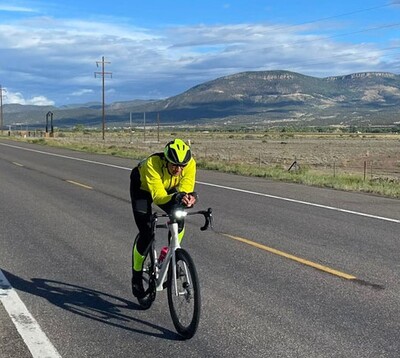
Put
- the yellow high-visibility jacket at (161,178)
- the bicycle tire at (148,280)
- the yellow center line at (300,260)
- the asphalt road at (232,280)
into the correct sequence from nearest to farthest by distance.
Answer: the asphalt road at (232,280) → the yellow high-visibility jacket at (161,178) → the bicycle tire at (148,280) → the yellow center line at (300,260)

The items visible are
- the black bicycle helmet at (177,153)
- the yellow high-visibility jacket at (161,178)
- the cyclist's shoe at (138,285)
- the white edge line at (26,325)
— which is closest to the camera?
the white edge line at (26,325)

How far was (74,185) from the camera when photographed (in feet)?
60.2

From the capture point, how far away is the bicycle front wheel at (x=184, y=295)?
5156mm

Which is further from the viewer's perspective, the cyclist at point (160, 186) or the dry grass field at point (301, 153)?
the dry grass field at point (301, 153)

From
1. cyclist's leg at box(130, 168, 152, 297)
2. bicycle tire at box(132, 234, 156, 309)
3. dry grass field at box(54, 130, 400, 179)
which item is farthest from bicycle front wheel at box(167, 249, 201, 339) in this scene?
dry grass field at box(54, 130, 400, 179)

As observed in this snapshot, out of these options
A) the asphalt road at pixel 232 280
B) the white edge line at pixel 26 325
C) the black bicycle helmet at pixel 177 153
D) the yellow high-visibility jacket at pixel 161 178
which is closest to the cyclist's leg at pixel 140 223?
the yellow high-visibility jacket at pixel 161 178

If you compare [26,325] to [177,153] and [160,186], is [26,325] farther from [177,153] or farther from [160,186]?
[177,153]

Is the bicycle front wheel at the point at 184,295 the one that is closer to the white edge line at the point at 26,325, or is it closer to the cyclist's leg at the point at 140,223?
the cyclist's leg at the point at 140,223

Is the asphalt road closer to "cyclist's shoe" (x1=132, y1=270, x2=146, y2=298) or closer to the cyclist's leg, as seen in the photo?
"cyclist's shoe" (x1=132, y1=270, x2=146, y2=298)

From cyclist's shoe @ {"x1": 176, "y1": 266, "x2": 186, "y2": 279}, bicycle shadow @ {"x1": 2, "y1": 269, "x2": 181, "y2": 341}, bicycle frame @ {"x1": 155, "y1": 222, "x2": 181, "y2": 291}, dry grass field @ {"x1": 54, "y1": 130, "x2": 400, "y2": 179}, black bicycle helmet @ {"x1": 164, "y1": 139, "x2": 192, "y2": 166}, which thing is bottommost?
dry grass field @ {"x1": 54, "y1": 130, "x2": 400, "y2": 179}

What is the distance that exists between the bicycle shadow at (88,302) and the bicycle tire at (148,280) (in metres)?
0.10

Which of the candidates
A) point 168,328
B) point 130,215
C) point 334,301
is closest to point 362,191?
point 130,215

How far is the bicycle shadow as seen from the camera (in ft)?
18.3

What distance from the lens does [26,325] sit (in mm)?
5566
